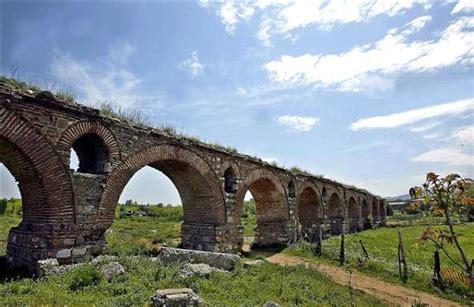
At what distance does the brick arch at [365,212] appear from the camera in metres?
34.4

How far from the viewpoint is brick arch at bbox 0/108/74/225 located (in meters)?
7.13

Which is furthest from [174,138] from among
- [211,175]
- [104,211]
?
[104,211]

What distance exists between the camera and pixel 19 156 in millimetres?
7348

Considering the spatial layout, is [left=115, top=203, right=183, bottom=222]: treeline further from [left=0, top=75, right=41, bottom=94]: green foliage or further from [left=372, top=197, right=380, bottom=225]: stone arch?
[left=372, top=197, right=380, bottom=225]: stone arch

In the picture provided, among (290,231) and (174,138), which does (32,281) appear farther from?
(290,231)

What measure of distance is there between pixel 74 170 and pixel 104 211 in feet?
4.36

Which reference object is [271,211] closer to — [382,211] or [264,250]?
[264,250]

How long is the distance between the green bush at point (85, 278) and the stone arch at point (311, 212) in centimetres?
1605

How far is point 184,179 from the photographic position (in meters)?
12.6

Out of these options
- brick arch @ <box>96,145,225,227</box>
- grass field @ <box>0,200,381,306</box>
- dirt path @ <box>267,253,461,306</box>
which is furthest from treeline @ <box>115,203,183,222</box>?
grass field @ <box>0,200,381,306</box>

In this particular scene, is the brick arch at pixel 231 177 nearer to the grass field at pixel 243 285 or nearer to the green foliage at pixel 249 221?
the grass field at pixel 243 285

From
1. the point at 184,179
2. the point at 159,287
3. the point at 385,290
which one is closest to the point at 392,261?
the point at 385,290

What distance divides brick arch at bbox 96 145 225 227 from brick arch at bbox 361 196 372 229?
82.5 ft

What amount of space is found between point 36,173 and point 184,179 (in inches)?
225
